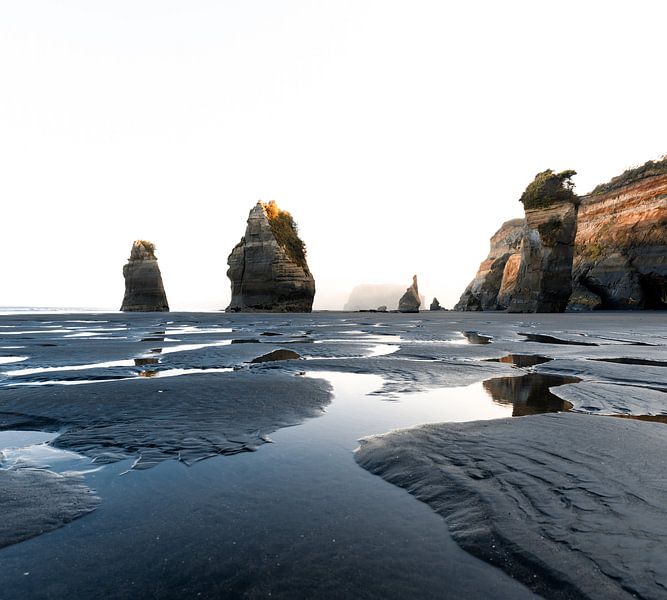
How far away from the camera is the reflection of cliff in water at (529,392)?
12.4ft

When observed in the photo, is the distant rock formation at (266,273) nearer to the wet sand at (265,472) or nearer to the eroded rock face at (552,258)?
the eroded rock face at (552,258)

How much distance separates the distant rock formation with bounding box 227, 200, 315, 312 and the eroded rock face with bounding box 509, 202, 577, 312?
2033 centimetres

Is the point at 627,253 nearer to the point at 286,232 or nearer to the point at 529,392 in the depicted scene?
the point at 286,232

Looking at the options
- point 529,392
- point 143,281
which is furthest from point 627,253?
point 143,281

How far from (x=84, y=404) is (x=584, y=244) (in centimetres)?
4454

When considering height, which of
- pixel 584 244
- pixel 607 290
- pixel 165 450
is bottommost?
pixel 165 450

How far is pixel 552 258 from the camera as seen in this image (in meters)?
30.8

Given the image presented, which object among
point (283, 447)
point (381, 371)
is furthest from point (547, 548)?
point (381, 371)

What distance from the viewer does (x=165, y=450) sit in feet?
8.87

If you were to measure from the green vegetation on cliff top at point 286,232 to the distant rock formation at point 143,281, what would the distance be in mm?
15964

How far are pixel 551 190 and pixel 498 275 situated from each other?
2277 centimetres

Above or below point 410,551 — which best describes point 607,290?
above

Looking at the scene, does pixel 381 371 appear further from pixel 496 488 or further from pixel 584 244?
pixel 584 244

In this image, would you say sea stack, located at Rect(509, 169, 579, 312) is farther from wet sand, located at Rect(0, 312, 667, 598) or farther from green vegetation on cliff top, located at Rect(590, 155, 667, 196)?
wet sand, located at Rect(0, 312, 667, 598)
